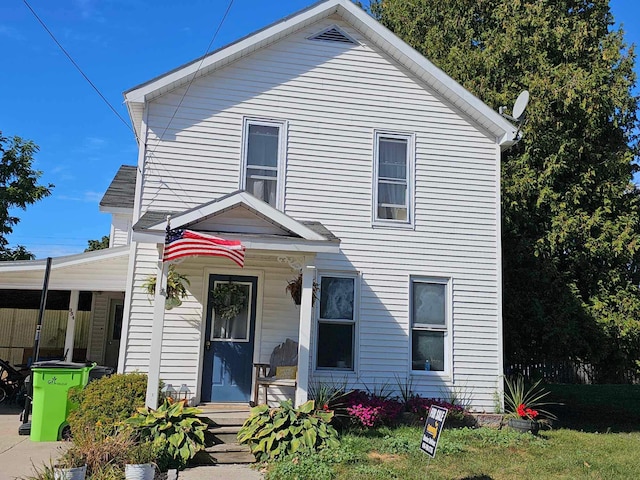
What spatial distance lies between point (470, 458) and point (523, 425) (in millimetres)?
2231

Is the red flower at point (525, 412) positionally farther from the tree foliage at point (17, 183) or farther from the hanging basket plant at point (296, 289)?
the tree foliage at point (17, 183)

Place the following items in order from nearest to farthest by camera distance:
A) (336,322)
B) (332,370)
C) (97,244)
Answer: (332,370), (336,322), (97,244)

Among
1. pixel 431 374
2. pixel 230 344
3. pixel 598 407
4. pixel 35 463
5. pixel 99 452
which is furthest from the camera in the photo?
pixel 598 407

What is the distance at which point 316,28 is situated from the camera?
11.0 metres

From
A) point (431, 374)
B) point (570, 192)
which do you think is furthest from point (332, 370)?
point (570, 192)

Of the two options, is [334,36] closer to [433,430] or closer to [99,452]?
[433,430]

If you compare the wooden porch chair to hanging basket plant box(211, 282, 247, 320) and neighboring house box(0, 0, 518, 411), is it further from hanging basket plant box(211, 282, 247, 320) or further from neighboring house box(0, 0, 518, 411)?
hanging basket plant box(211, 282, 247, 320)

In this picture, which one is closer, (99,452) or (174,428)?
(99,452)

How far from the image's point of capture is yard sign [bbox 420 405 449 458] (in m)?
6.05

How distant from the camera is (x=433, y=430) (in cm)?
616

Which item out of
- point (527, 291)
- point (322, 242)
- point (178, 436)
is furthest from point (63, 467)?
point (527, 291)

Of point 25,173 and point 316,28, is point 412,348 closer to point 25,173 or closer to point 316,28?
point 316,28

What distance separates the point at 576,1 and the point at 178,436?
51.5 ft

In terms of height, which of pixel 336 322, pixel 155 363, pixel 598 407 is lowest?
pixel 598 407
